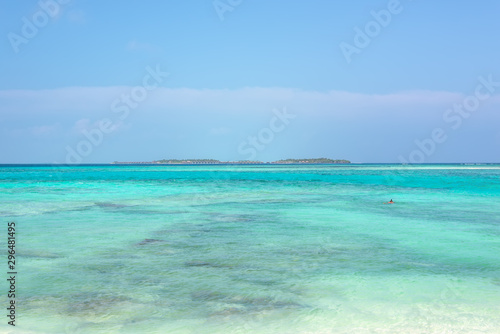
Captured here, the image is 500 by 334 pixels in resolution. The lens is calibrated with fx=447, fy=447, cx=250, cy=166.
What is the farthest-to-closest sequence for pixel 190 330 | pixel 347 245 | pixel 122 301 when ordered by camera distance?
pixel 347 245, pixel 122 301, pixel 190 330

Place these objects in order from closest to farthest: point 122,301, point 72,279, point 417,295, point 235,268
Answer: point 122,301, point 417,295, point 72,279, point 235,268

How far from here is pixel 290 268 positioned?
8.78 meters

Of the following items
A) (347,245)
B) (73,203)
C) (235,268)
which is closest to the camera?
(235,268)

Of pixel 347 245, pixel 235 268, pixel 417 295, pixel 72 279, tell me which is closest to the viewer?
pixel 417 295

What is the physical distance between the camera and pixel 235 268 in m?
8.77

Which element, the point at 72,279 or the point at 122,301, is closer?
the point at 122,301

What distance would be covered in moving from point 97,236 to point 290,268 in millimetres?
6316

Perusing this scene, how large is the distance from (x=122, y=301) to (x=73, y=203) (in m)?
17.6

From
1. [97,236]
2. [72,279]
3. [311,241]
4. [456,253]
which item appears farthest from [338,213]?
[72,279]

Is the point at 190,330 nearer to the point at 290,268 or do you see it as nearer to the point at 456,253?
the point at 290,268

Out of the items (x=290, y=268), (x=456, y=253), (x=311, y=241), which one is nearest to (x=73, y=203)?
(x=311, y=241)

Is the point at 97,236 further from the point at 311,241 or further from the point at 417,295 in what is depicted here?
the point at 417,295

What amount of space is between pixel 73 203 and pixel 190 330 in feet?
62.3

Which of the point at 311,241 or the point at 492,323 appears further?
the point at 311,241
